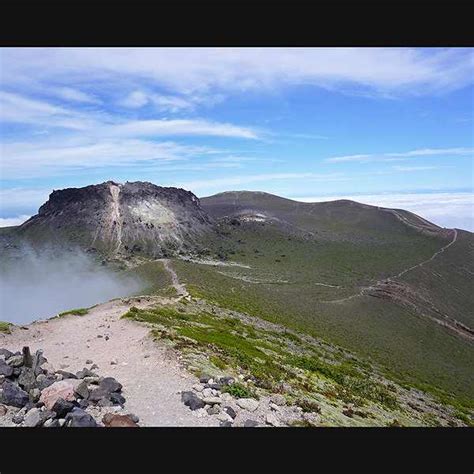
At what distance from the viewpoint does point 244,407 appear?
67.6ft

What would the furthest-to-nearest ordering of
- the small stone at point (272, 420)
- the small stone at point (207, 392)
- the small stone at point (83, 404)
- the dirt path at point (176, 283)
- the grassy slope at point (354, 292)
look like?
1. the grassy slope at point (354, 292)
2. the dirt path at point (176, 283)
3. the small stone at point (207, 392)
4. the small stone at point (272, 420)
5. the small stone at point (83, 404)

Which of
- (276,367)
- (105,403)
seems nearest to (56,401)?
(105,403)

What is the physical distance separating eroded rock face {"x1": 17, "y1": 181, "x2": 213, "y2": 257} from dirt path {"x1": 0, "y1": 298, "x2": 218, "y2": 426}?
117 metres

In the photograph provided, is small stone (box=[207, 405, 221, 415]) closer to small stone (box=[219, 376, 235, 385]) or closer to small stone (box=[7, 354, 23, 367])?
small stone (box=[219, 376, 235, 385])

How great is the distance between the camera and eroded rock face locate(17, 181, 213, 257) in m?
170

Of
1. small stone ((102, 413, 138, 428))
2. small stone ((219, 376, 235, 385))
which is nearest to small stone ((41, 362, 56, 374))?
small stone ((102, 413, 138, 428))

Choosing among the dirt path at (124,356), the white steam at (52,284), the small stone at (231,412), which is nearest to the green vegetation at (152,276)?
the white steam at (52,284)

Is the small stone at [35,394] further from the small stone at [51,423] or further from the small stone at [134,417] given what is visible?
the small stone at [134,417]

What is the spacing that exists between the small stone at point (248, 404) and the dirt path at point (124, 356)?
2031mm

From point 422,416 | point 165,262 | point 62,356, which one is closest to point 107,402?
point 62,356

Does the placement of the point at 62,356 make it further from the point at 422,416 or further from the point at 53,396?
the point at 422,416

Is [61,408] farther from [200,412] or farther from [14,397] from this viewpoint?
[200,412]

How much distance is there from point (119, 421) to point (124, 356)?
11.4 metres

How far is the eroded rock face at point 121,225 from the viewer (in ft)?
559
